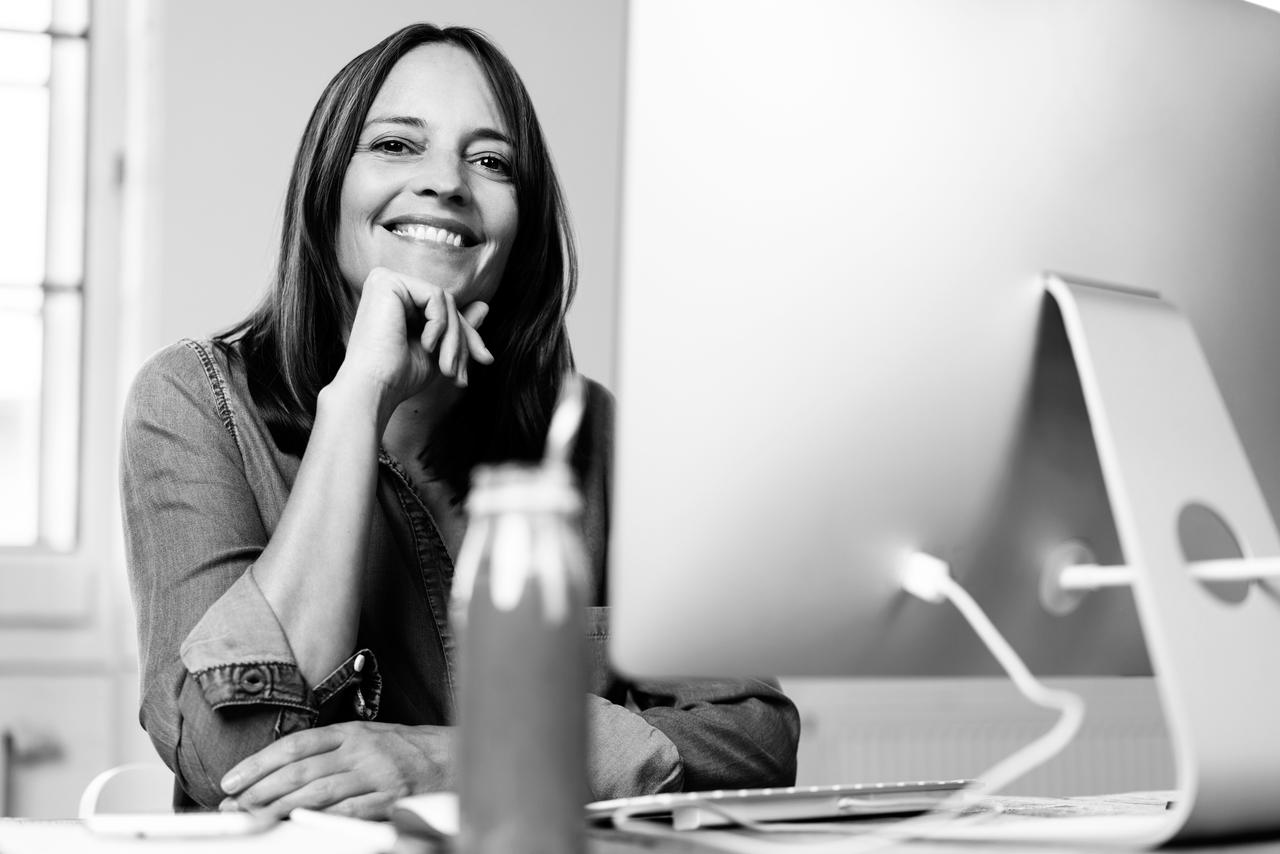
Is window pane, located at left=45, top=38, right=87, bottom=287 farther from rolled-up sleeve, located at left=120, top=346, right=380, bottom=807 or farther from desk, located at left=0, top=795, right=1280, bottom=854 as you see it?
desk, located at left=0, top=795, right=1280, bottom=854

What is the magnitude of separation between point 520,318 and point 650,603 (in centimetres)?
112

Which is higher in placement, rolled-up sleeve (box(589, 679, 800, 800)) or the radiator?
rolled-up sleeve (box(589, 679, 800, 800))

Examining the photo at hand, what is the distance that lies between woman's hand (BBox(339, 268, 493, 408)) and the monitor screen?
0.68 metres

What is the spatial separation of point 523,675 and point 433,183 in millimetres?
1267

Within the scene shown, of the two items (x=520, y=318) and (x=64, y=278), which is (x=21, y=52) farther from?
(x=520, y=318)

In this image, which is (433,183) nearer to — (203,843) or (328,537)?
(328,537)

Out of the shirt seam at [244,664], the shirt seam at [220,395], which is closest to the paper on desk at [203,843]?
the shirt seam at [244,664]

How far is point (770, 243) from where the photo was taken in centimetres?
65

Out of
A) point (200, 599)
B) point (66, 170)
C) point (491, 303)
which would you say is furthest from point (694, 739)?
point (66, 170)

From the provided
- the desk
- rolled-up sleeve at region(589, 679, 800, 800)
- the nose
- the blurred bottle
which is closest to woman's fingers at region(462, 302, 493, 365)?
the nose

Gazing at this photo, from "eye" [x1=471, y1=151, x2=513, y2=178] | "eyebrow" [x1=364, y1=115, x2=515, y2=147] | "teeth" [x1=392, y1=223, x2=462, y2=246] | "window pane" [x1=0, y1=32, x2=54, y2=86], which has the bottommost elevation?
"teeth" [x1=392, y1=223, x2=462, y2=246]

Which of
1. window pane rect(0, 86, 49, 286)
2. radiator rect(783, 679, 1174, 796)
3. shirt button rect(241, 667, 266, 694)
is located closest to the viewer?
shirt button rect(241, 667, 266, 694)

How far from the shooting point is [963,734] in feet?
9.01

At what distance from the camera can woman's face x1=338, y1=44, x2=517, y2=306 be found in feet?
5.39
